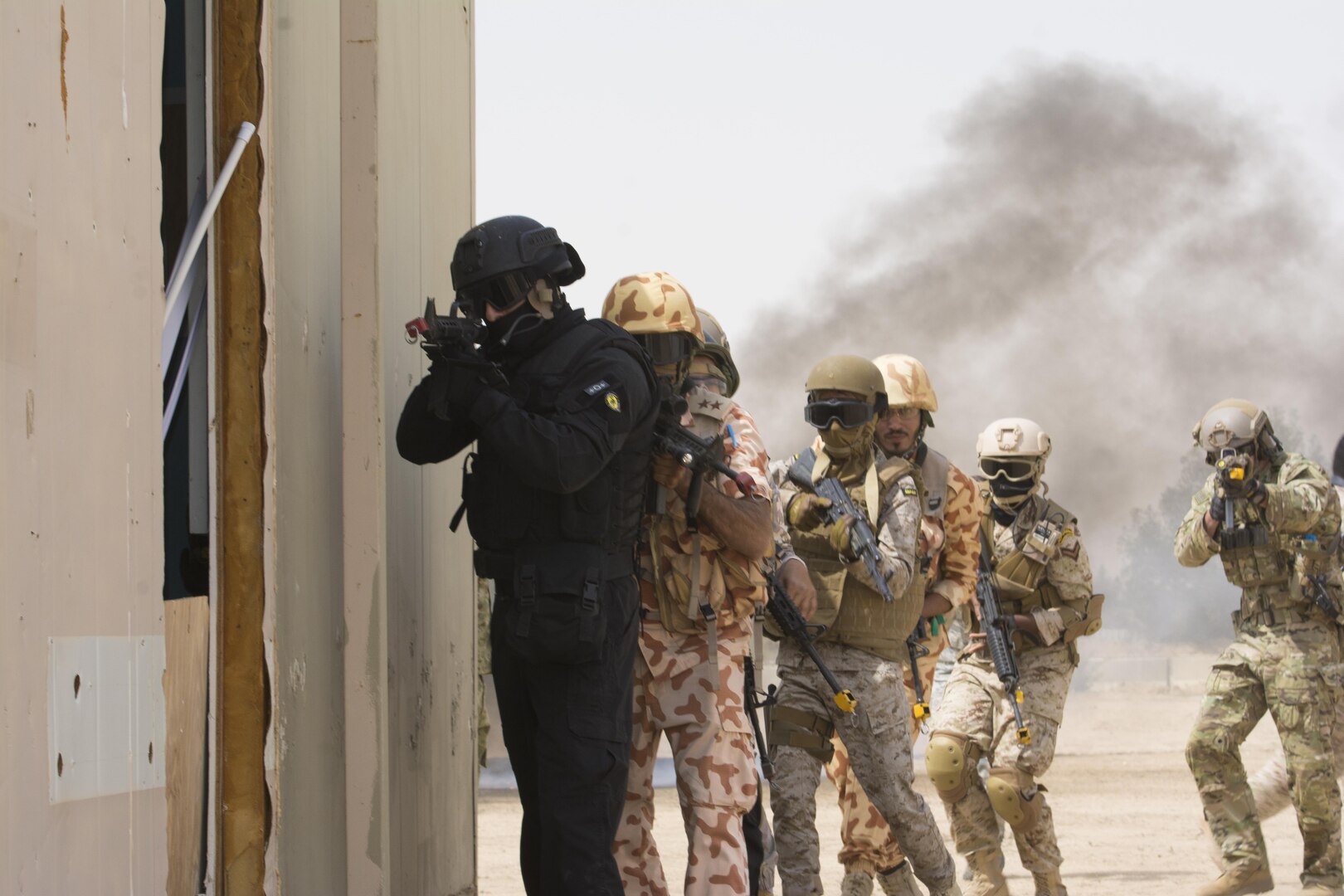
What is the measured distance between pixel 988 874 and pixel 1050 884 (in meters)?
0.28

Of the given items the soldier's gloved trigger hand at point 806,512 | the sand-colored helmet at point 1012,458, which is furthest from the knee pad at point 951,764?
the soldier's gloved trigger hand at point 806,512

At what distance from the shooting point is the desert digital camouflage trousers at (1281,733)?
8164 millimetres

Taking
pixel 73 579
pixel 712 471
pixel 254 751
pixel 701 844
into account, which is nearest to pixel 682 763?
pixel 701 844

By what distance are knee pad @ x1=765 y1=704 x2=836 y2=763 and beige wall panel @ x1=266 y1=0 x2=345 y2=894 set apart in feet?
7.25

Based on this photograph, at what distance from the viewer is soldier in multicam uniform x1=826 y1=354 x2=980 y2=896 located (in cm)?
658

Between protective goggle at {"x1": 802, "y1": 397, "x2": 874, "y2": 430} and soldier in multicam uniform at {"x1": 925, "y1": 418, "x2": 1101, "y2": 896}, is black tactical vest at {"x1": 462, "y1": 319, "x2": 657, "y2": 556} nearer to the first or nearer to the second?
protective goggle at {"x1": 802, "y1": 397, "x2": 874, "y2": 430}

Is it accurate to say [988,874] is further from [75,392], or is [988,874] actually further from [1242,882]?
[75,392]

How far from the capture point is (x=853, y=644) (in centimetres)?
634

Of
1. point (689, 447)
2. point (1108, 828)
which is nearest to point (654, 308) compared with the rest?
point (689, 447)

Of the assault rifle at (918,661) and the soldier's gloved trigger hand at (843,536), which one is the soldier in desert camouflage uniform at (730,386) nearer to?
the soldier's gloved trigger hand at (843,536)

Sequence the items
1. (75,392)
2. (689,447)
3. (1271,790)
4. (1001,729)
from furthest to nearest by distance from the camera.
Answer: (1271,790) < (1001,729) < (689,447) < (75,392)

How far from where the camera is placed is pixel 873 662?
630cm

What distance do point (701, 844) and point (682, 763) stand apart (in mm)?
224

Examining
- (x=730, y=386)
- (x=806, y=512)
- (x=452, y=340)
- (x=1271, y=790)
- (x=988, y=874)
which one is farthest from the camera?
(x=1271, y=790)
